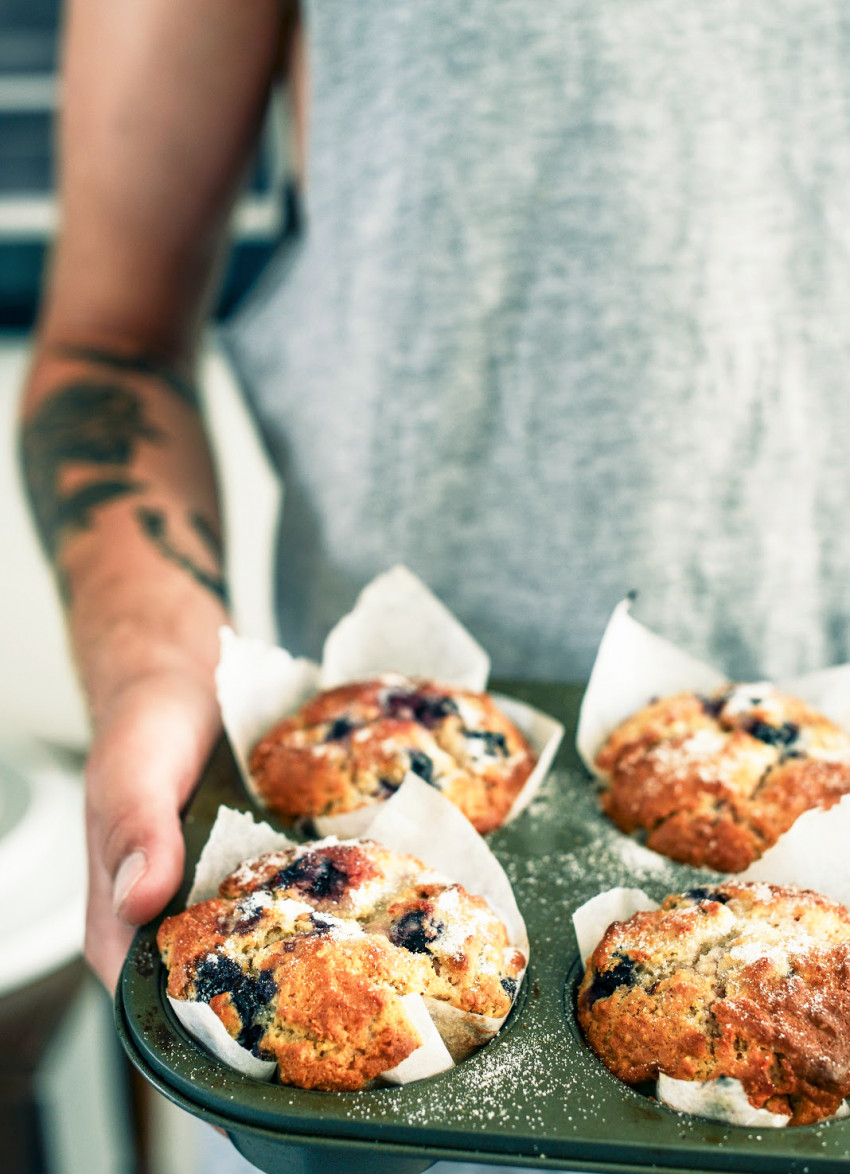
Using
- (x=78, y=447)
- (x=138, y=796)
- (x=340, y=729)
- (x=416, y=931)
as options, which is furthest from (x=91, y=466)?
(x=416, y=931)

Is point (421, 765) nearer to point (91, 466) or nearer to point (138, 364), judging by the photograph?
point (91, 466)

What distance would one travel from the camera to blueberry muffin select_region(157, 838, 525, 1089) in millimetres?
1200

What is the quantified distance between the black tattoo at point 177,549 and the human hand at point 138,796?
388 millimetres

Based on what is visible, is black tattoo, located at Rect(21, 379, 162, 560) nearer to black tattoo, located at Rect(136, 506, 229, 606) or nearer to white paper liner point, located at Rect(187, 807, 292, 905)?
black tattoo, located at Rect(136, 506, 229, 606)

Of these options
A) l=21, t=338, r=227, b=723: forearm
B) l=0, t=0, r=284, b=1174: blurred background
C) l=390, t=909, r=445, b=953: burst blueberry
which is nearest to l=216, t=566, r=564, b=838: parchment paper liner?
l=21, t=338, r=227, b=723: forearm

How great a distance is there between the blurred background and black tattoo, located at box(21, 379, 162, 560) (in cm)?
17

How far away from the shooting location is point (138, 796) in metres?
1.47

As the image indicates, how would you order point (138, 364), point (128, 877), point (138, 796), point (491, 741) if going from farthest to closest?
point (138, 364) → point (491, 741) → point (138, 796) → point (128, 877)

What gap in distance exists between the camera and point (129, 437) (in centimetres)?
238

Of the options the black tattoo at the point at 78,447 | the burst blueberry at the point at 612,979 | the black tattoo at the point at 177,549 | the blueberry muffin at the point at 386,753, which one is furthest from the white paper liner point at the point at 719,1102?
the black tattoo at the point at 78,447

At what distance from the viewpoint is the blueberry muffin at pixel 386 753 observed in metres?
1.67

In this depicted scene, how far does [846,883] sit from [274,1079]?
750 mm

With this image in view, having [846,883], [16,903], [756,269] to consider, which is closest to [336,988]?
[846,883]

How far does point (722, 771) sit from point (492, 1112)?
0.70m
